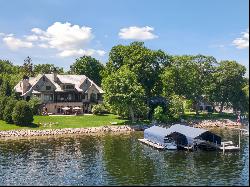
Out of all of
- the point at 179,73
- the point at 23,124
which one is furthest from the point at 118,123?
the point at 179,73

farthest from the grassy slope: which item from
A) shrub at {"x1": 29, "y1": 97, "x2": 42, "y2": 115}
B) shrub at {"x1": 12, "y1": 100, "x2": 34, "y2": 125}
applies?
shrub at {"x1": 29, "y1": 97, "x2": 42, "y2": 115}

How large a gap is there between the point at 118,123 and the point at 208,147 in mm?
38770

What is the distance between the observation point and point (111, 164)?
6291 centimetres

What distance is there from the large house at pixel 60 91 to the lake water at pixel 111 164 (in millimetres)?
41231

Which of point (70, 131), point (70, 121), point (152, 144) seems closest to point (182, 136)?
point (152, 144)

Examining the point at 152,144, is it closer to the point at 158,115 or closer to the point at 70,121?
the point at 70,121

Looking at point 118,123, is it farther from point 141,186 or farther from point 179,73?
point 141,186

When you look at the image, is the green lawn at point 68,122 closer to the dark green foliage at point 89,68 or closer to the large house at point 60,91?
the large house at point 60,91

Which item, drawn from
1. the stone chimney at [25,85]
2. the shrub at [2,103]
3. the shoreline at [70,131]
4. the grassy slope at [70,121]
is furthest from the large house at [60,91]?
the shoreline at [70,131]

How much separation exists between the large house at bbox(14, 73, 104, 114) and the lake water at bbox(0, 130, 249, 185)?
41.2 metres

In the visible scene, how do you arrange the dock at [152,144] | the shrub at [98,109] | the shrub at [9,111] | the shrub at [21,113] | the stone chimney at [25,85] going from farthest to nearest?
the stone chimney at [25,85] < the shrub at [98,109] < the shrub at [9,111] < the shrub at [21,113] < the dock at [152,144]

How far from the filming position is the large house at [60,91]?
419 feet

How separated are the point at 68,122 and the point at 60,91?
2248 cm

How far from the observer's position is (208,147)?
78812mm
